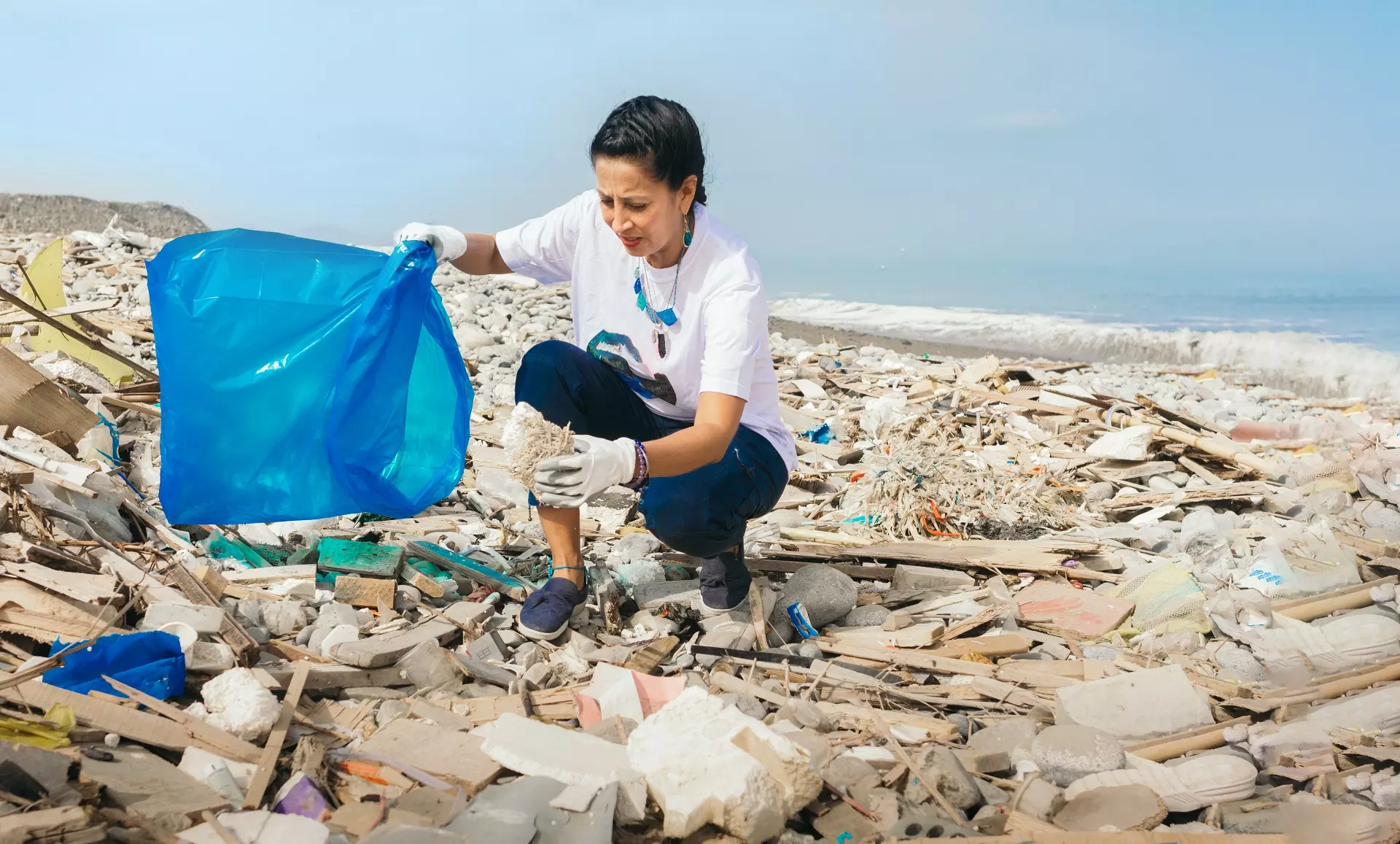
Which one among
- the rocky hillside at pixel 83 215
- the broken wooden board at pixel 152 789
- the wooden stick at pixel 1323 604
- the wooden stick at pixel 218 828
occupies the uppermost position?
the rocky hillside at pixel 83 215

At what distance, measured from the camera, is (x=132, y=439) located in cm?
404

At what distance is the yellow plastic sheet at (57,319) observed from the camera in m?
4.82

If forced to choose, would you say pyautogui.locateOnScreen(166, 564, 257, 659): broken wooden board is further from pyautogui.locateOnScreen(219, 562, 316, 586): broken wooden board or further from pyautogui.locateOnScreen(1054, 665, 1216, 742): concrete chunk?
pyautogui.locateOnScreen(1054, 665, 1216, 742): concrete chunk

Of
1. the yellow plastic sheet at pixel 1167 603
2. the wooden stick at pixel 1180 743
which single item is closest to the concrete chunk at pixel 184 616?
the wooden stick at pixel 1180 743

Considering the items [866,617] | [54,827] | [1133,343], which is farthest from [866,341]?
[54,827]

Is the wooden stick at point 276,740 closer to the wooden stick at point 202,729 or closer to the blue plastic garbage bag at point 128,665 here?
the wooden stick at point 202,729

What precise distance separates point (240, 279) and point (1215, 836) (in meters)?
3.09

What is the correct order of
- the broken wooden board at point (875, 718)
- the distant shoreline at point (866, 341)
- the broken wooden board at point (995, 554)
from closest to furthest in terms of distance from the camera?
1. the broken wooden board at point (875, 718)
2. the broken wooden board at point (995, 554)
3. the distant shoreline at point (866, 341)

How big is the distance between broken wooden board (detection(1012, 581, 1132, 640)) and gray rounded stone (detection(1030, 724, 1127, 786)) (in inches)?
36.0

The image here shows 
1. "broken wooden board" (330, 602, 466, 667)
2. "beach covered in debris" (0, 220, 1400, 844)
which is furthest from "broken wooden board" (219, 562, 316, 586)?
"broken wooden board" (330, 602, 466, 667)

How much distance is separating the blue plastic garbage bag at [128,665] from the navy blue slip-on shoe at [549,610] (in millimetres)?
1005

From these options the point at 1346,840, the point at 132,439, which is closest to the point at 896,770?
the point at 1346,840

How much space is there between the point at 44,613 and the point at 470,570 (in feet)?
4.32

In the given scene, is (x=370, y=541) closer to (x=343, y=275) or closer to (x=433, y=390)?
(x=433, y=390)
